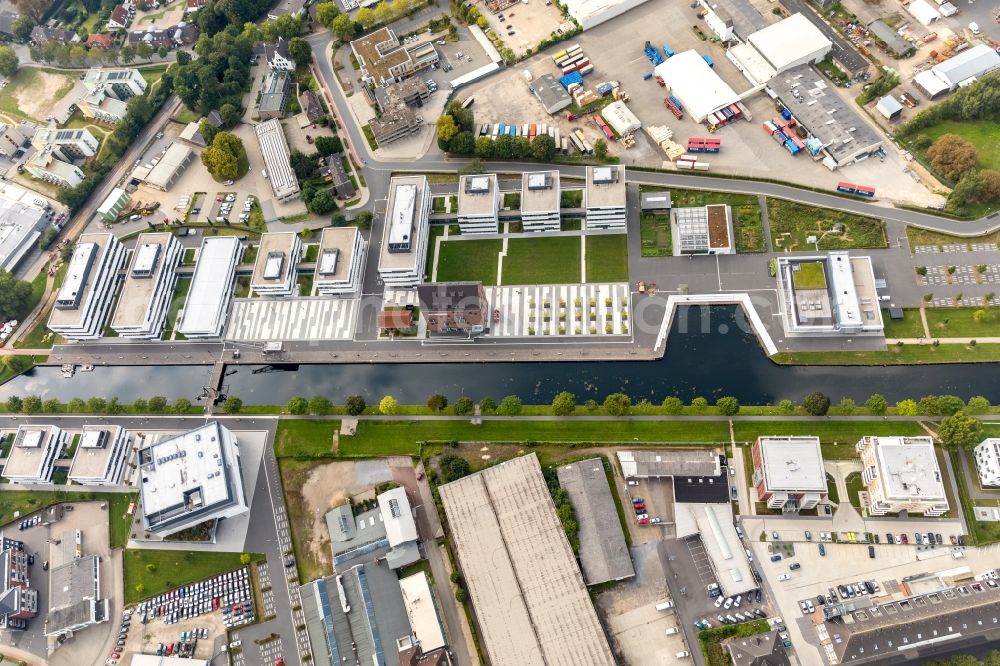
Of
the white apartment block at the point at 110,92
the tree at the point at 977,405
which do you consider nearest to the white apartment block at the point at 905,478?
the tree at the point at 977,405

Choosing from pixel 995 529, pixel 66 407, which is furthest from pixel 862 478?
pixel 66 407

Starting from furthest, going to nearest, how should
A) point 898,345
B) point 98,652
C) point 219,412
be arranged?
point 219,412
point 898,345
point 98,652

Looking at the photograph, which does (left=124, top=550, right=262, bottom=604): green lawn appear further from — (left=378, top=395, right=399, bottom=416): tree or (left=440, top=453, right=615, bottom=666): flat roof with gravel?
(left=440, top=453, right=615, bottom=666): flat roof with gravel

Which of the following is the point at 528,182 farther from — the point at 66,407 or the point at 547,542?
the point at 66,407

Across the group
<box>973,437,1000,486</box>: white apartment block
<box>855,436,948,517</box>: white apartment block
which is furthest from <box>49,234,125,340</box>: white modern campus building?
<box>973,437,1000,486</box>: white apartment block

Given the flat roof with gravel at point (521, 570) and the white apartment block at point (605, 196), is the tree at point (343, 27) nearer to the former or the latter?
the white apartment block at point (605, 196)

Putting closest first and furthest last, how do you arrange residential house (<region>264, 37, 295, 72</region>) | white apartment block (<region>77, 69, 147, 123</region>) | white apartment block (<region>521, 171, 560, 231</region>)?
white apartment block (<region>521, 171, 560, 231</region>), residential house (<region>264, 37, 295, 72</region>), white apartment block (<region>77, 69, 147, 123</region>)
